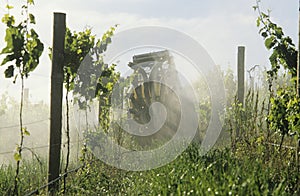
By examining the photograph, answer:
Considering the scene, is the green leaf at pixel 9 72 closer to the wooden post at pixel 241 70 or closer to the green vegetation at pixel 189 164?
the green vegetation at pixel 189 164

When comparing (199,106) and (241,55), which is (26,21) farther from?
(199,106)

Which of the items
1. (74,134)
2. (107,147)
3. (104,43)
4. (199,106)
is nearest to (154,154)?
(107,147)

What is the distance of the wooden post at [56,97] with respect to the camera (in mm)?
4879

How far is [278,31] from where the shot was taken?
5.59 metres

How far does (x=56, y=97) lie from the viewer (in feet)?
16.0

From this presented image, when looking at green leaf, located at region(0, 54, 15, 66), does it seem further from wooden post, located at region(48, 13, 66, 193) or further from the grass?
the grass

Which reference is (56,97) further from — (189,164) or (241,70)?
(241,70)

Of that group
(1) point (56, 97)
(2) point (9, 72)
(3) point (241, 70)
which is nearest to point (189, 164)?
(1) point (56, 97)

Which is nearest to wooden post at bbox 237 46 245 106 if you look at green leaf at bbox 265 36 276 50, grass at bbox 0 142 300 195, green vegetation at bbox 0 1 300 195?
green vegetation at bbox 0 1 300 195

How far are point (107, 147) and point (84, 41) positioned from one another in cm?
245

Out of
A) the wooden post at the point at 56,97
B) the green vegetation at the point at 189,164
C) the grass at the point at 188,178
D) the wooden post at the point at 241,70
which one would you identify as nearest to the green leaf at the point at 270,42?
the green vegetation at the point at 189,164

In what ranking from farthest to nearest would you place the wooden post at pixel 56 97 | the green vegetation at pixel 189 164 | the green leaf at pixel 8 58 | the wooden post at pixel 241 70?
the wooden post at pixel 241 70, the wooden post at pixel 56 97, the green leaf at pixel 8 58, the green vegetation at pixel 189 164

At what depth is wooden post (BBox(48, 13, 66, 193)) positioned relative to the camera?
4879 mm

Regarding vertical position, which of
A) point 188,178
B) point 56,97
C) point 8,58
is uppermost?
point 8,58
